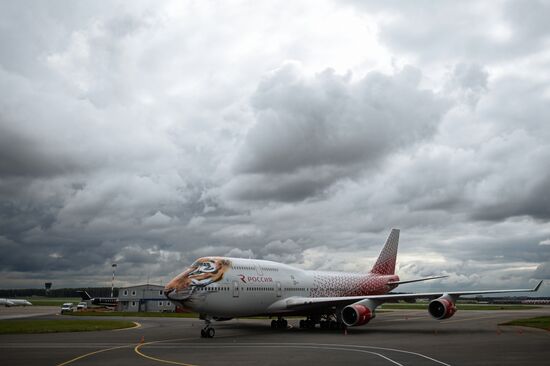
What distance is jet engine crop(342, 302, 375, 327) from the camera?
37719mm

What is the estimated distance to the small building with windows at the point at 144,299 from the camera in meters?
83.5

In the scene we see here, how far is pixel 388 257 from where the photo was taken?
59.9 metres

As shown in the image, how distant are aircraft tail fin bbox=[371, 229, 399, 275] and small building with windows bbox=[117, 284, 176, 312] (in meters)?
38.3

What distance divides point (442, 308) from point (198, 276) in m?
19.8

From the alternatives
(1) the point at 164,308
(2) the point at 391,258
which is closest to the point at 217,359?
(2) the point at 391,258

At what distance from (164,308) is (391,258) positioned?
136 ft

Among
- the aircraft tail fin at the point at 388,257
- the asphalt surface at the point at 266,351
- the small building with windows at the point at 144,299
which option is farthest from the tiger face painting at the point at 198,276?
the small building with windows at the point at 144,299

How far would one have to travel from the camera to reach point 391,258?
60281 millimetres

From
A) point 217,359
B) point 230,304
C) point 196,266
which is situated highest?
point 196,266

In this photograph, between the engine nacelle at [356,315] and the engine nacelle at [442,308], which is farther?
the engine nacelle at [442,308]

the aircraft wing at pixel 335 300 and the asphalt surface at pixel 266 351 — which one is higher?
the aircraft wing at pixel 335 300

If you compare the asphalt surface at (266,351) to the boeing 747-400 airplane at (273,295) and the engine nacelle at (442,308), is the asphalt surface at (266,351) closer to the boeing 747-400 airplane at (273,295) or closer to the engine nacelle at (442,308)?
the boeing 747-400 airplane at (273,295)

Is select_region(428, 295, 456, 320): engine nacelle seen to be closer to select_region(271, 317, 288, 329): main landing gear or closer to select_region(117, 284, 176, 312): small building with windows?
select_region(271, 317, 288, 329): main landing gear

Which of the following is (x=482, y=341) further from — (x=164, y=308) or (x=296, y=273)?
(x=164, y=308)
